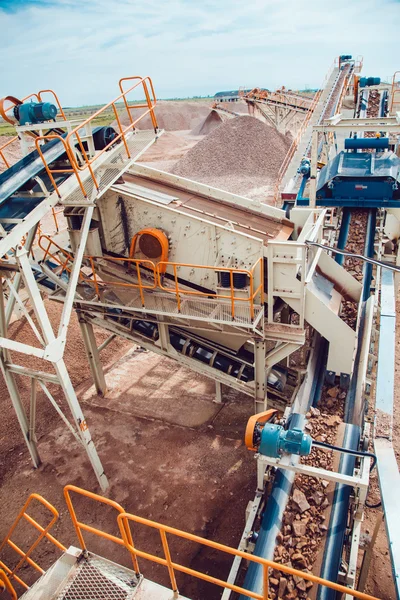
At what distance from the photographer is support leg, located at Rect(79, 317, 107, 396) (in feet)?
27.6

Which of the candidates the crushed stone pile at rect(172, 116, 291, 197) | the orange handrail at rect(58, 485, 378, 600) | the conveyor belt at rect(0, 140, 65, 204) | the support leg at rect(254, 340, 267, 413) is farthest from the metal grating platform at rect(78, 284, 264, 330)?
the crushed stone pile at rect(172, 116, 291, 197)

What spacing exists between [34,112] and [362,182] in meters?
6.03

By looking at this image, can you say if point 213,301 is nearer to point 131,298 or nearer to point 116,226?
point 131,298

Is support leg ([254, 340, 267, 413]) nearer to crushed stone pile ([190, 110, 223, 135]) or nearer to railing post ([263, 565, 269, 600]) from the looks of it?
railing post ([263, 565, 269, 600])

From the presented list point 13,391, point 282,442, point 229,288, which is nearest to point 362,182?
point 229,288

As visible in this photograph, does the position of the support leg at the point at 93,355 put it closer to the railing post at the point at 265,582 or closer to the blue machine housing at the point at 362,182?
the blue machine housing at the point at 362,182

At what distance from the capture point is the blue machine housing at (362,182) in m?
7.95

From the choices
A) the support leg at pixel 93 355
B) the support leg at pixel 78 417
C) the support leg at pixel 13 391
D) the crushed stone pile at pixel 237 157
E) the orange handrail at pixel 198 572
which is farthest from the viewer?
the crushed stone pile at pixel 237 157

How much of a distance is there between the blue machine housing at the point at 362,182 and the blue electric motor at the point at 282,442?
5.67 m

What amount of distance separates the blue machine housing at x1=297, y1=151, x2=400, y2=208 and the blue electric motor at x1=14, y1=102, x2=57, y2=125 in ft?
17.1

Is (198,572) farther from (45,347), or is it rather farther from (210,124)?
(210,124)

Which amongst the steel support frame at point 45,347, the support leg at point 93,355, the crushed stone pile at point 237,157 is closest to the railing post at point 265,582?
the steel support frame at point 45,347

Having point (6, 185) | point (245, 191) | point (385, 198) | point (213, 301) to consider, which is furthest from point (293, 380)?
point (245, 191)

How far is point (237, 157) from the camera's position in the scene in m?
23.2
